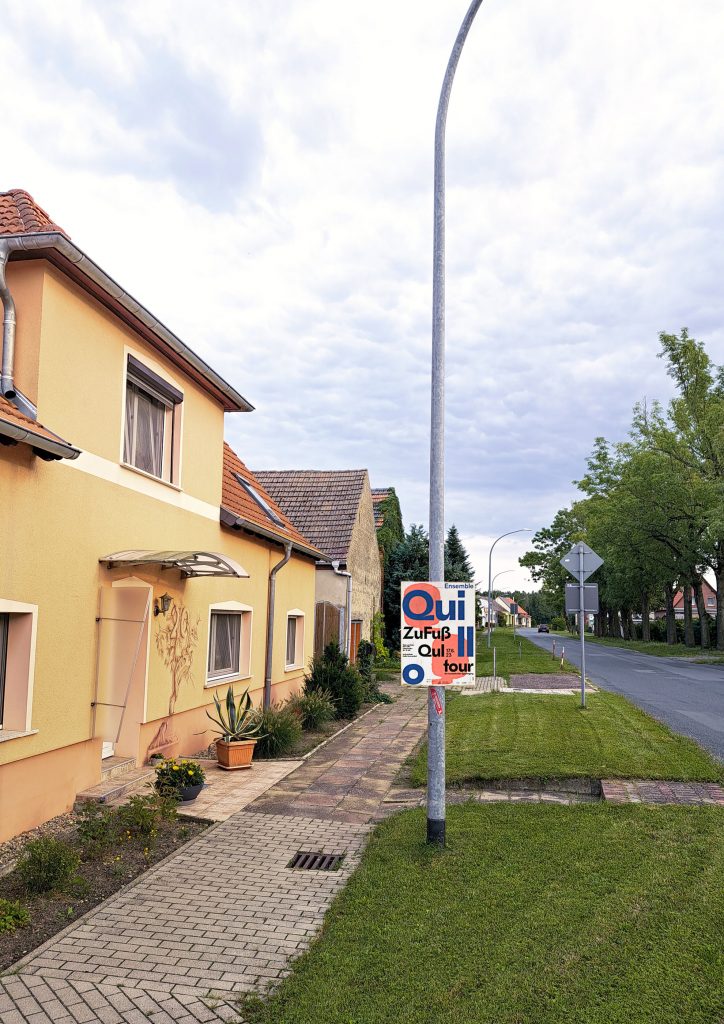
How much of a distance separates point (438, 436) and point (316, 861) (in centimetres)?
363

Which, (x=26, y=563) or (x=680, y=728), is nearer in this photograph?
(x=26, y=563)

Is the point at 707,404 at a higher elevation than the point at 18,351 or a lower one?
higher

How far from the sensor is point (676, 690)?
1962 cm

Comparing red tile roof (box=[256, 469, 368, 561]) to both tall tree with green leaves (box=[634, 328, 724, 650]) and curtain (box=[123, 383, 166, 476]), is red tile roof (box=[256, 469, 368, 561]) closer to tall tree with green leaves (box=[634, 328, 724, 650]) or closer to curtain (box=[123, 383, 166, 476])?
curtain (box=[123, 383, 166, 476])

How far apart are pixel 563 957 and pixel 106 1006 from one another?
95.0 inches

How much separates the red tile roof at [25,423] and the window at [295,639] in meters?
8.89

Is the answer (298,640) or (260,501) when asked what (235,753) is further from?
(260,501)

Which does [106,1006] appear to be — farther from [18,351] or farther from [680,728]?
[680,728]

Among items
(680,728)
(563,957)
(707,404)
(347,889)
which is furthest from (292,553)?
(707,404)

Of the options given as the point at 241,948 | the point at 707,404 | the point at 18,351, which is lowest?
the point at 241,948

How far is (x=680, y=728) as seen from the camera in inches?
504

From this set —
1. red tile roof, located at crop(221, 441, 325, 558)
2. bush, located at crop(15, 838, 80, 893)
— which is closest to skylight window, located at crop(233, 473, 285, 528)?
red tile roof, located at crop(221, 441, 325, 558)

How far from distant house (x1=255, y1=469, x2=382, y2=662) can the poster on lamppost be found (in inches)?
472

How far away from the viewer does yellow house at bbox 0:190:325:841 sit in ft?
21.7
